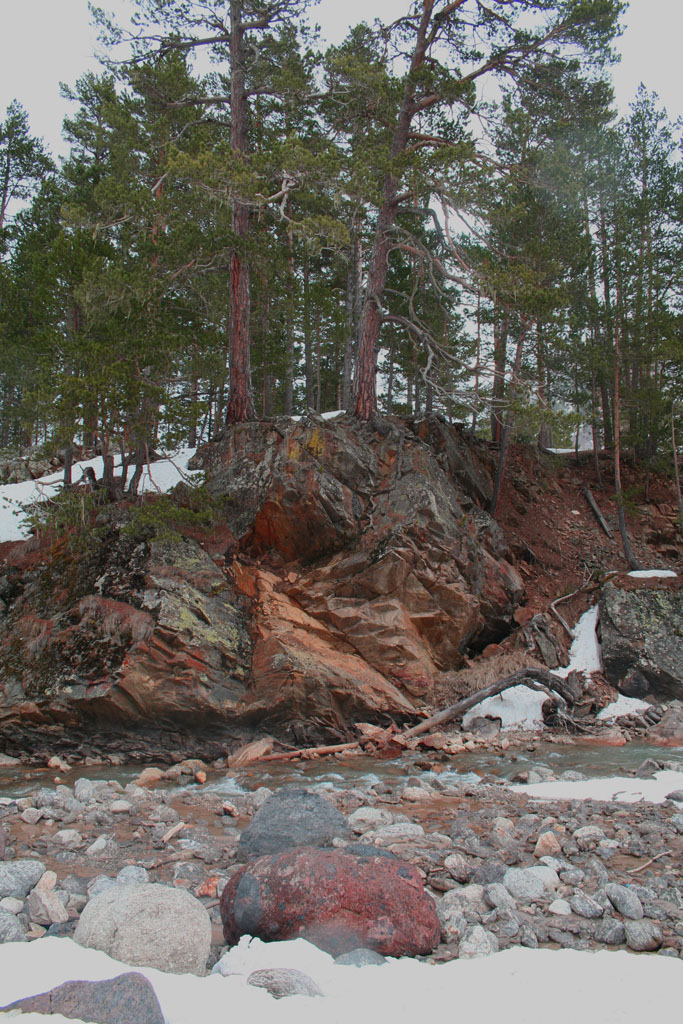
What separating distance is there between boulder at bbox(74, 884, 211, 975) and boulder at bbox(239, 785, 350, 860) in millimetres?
1346

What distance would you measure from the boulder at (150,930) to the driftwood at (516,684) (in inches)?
294

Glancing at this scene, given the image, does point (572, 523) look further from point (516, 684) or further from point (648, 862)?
point (648, 862)

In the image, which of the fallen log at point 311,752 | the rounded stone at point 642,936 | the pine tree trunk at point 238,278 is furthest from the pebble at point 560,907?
the pine tree trunk at point 238,278

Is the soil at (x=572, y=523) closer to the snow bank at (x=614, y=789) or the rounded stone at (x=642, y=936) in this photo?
the snow bank at (x=614, y=789)

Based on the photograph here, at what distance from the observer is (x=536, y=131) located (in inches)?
552

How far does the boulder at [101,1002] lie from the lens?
259 cm

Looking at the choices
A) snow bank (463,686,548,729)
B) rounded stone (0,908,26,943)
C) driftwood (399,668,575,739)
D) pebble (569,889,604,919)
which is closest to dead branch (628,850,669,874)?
pebble (569,889,604,919)

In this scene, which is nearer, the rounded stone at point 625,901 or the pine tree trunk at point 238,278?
the rounded stone at point 625,901

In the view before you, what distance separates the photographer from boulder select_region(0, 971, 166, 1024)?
8.49 feet

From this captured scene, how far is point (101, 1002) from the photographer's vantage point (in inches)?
104

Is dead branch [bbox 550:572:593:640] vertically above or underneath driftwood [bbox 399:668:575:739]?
above

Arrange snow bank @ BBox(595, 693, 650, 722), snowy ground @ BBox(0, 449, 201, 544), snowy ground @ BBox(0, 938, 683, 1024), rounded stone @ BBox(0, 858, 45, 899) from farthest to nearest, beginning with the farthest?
snowy ground @ BBox(0, 449, 201, 544) → snow bank @ BBox(595, 693, 650, 722) → rounded stone @ BBox(0, 858, 45, 899) → snowy ground @ BBox(0, 938, 683, 1024)

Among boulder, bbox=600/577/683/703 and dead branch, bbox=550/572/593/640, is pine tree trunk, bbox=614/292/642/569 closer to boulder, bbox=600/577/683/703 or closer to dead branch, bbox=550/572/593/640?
dead branch, bbox=550/572/593/640

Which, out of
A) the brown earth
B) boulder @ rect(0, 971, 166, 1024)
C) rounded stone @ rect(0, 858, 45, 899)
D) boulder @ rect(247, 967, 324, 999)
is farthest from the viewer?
the brown earth
